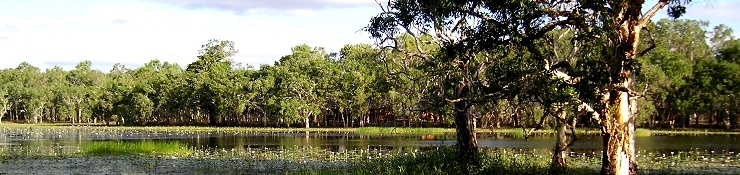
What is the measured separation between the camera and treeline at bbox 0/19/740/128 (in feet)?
233

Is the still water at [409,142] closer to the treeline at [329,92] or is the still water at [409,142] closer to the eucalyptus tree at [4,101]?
the treeline at [329,92]

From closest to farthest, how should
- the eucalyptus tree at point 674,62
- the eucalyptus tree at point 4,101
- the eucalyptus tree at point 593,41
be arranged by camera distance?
the eucalyptus tree at point 593,41
the eucalyptus tree at point 674,62
the eucalyptus tree at point 4,101

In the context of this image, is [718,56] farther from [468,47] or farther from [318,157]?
[468,47]

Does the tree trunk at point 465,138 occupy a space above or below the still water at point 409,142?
above

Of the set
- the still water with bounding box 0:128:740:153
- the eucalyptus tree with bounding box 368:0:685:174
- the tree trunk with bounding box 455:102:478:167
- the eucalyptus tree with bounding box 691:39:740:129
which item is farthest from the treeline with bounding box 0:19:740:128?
the eucalyptus tree with bounding box 368:0:685:174

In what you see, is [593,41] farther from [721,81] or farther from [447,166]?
[721,81]

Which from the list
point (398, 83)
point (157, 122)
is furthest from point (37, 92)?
point (398, 83)

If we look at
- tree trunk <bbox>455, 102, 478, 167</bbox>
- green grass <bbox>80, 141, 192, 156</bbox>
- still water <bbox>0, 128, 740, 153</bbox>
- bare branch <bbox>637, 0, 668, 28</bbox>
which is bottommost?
still water <bbox>0, 128, 740, 153</bbox>

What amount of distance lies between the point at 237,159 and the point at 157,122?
83.3m

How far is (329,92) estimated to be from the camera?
86.7 metres

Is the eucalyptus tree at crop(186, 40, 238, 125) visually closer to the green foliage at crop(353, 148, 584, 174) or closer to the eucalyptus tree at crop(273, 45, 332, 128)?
the eucalyptus tree at crop(273, 45, 332, 128)

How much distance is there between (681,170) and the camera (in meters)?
25.4

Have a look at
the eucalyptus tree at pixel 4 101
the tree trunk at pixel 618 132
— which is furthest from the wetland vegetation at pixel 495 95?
the eucalyptus tree at pixel 4 101

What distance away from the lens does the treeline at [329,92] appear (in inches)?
2798
